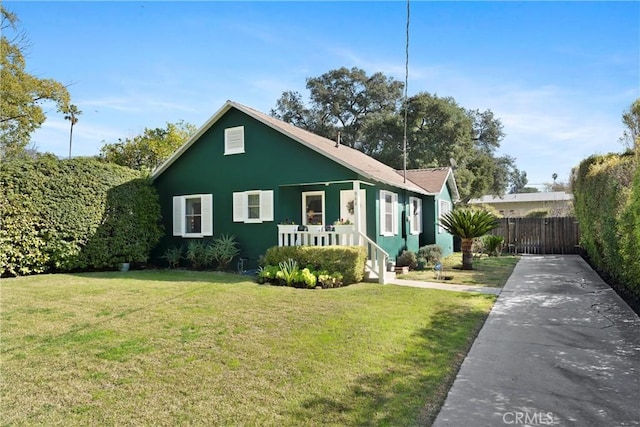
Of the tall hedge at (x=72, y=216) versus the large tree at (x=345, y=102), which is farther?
the large tree at (x=345, y=102)

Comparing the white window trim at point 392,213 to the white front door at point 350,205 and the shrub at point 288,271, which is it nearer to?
the white front door at point 350,205

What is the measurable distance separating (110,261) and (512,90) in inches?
526

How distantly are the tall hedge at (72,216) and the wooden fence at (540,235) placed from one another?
1632cm

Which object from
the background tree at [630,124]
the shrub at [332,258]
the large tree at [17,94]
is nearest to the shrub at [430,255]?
the shrub at [332,258]

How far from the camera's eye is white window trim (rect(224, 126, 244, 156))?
1357cm

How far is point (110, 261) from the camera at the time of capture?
12.7 metres

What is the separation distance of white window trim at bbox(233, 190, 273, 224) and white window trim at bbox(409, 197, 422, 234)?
5869 mm

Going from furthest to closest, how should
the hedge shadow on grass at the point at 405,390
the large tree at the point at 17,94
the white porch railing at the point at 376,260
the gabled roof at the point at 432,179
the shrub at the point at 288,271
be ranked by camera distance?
the large tree at the point at 17,94 < the gabled roof at the point at 432,179 < the white porch railing at the point at 376,260 < the shrub at the point at 288,271 < the hedge shadow on grass at the point at 405,390

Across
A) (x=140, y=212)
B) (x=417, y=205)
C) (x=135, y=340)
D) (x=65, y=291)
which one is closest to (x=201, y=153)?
(x=140, y=212)

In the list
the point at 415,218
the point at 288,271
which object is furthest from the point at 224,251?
the point at 415,218

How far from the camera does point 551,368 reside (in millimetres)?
4582

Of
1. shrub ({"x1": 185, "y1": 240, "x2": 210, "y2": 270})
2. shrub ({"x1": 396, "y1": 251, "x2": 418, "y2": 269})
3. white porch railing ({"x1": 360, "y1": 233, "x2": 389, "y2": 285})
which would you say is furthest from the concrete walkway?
shrub ({"x1": 185, "y1": 240, "x2": 210, "y2": 270})

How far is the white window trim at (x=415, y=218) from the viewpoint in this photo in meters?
16.0

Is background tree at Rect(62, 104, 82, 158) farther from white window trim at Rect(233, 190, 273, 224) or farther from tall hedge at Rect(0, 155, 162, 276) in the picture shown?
white window trim at Rect(233, 190, 273, 224)
